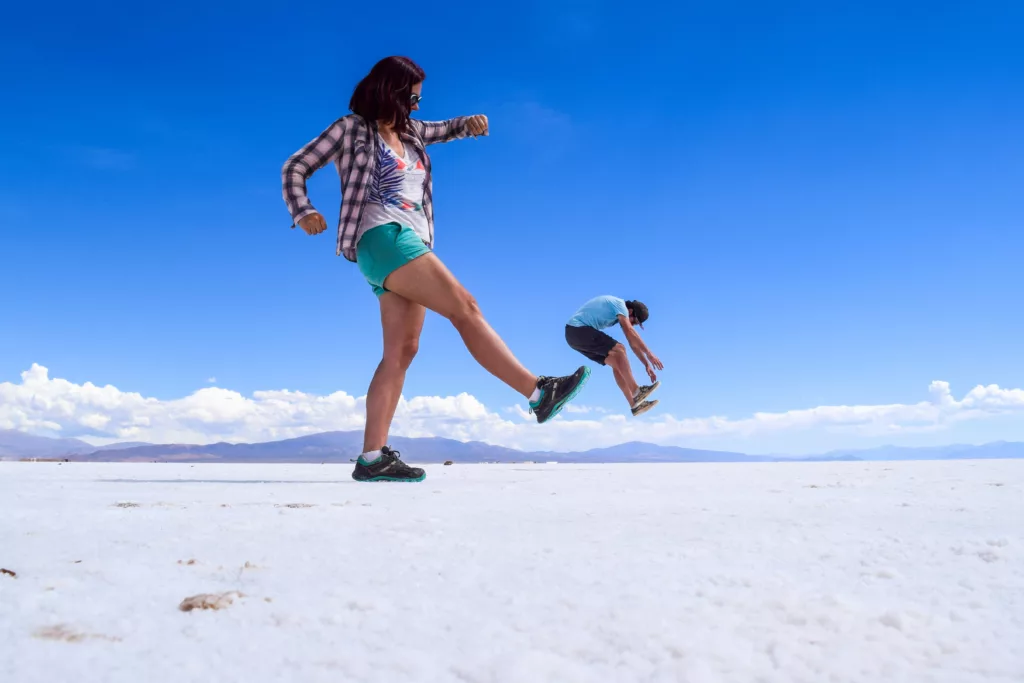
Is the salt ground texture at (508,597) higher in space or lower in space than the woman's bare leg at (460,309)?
lower

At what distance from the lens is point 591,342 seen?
633cm

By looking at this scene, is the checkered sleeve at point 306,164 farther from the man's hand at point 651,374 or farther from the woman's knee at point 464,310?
the man's hand at point 651,374

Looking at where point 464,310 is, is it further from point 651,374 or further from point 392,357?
point 651,374

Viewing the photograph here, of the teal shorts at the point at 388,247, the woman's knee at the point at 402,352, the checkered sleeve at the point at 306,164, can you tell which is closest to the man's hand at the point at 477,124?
the checkered sleeve at the point at 306,164

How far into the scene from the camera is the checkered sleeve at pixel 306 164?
10.5ft

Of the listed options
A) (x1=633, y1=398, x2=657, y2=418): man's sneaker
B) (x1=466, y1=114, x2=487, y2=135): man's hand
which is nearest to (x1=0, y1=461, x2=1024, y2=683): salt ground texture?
(x1=466, y1=114, x2=487, y2=135): man's hand

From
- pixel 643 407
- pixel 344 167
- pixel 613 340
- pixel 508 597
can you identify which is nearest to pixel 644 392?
pixel 643 407

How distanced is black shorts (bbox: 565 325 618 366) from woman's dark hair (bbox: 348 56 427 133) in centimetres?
327

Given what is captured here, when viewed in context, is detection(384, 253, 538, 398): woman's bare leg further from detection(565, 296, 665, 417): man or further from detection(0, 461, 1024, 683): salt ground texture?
detection(565, 296, 665, 417): man

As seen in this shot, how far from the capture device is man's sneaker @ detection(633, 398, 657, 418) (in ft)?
18.1

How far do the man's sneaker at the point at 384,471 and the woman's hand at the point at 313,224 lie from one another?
3.72ft

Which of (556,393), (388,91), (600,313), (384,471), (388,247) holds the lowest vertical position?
(384,471)

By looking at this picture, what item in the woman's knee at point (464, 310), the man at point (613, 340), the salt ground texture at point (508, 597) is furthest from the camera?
the man at point (613, 340)

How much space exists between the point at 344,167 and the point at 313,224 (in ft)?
1.40
